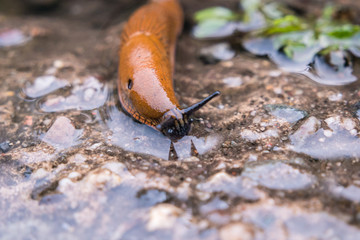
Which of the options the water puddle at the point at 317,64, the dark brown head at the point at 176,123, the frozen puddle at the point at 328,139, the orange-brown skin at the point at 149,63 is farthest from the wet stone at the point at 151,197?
the water puddle at the point at 317,64

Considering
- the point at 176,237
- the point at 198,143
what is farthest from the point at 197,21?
the point at 176,237

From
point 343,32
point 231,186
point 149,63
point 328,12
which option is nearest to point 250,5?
point 328,12

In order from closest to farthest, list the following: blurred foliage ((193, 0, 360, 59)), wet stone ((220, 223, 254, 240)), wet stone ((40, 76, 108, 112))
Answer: wet stone ((220, 223, 254, 240)), wet stone ((40, 76, 108, 112)), blurred foliage ((193, 0, 360, 59))

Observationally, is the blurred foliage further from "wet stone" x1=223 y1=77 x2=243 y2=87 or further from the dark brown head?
the dark brown head

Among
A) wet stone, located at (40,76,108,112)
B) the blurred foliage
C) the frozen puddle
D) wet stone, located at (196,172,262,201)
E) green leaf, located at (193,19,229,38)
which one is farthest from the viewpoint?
green leaf, located at (193,19,229,38)

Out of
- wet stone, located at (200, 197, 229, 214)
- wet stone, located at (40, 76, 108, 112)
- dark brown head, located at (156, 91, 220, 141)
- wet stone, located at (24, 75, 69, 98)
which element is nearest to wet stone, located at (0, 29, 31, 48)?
wet stone, located at (24, 75, 69, 98)

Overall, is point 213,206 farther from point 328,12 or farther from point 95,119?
point 328,12
